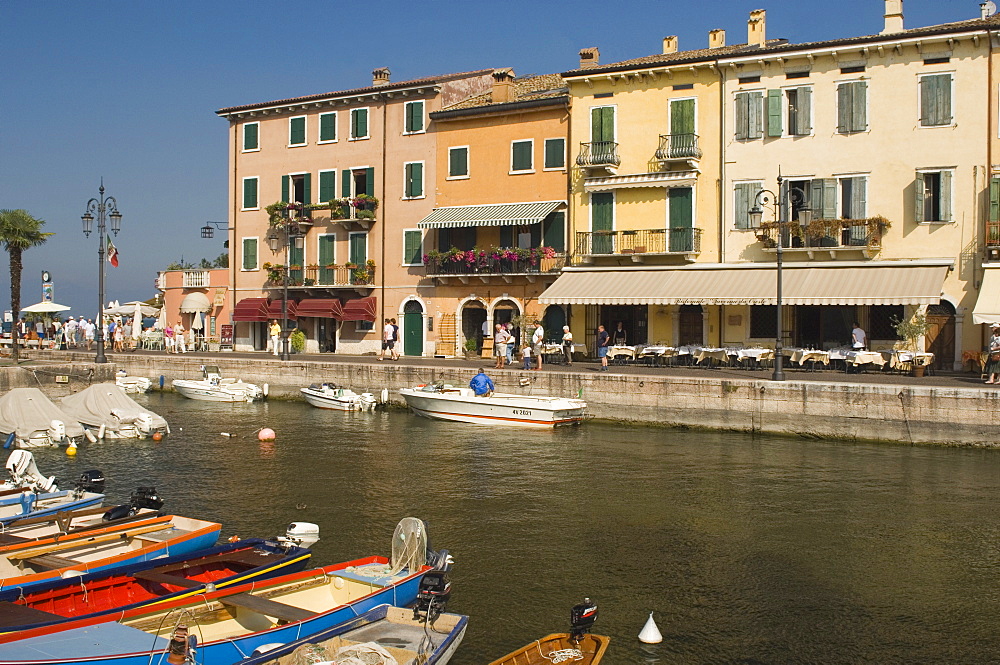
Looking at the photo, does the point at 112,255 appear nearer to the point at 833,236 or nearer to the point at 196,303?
the point at 196,303

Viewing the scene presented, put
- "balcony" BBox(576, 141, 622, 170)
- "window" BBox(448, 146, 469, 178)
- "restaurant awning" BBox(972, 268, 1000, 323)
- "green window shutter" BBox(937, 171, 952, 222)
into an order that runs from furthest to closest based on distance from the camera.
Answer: "window" BBox(448, 146, 469, 178) → "balcony" BBox(576, 141, 622, 170) → "green window shutter" BBox(937, 171, 952, 222) → "restaurant awning" BBox(972, 268, 1000, 323)

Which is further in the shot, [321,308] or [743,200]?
[321,308]

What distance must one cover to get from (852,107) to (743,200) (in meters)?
4.59

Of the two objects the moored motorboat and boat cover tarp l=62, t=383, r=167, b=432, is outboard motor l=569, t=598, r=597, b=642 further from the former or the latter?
boat cover tarp l=62, t=383, r=167, b=432

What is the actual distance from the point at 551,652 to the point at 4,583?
20.0ft

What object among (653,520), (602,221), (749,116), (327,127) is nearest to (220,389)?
(327,127)

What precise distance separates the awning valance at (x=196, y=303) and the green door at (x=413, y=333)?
11.4 meters

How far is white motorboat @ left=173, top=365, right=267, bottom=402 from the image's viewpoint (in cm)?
3397

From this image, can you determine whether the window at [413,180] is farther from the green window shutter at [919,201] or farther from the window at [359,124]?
the green window shutter at [919,201]

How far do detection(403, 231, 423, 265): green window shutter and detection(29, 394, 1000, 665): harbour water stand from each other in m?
14.3

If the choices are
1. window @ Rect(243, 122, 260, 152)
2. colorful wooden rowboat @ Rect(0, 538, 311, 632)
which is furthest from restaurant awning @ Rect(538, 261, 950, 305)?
colorful wooden rowboat @ Rect(0, 538, 311, 632)

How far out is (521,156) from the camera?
37562 mm

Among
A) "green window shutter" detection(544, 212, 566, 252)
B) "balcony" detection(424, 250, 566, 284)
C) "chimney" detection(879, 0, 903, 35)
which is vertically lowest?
"balcony" detection(424, 250, 566, 284)

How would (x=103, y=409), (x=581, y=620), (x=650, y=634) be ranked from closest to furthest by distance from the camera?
1. (x=581, y=620)
2. (x=650, y=634)
3. (x=103, y=409)
